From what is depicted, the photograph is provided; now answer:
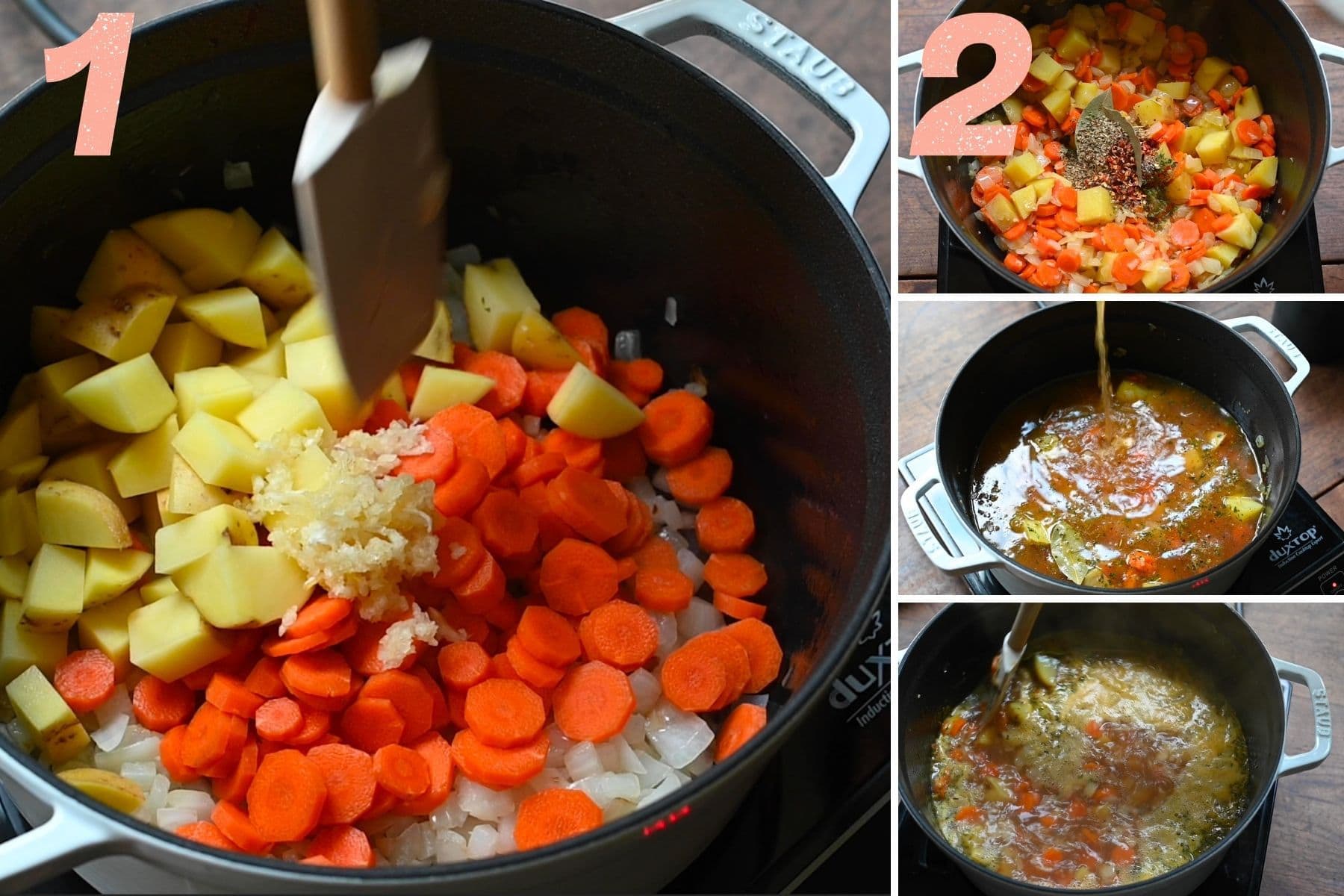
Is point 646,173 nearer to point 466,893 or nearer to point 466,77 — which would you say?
point 466,77

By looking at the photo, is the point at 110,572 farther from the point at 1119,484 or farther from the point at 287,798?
the point at 1119,484

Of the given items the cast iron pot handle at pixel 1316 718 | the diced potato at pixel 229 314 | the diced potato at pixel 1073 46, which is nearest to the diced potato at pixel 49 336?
the diced potato at pixel 229 314

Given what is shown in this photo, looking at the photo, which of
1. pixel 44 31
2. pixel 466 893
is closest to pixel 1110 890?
pixel 466 893

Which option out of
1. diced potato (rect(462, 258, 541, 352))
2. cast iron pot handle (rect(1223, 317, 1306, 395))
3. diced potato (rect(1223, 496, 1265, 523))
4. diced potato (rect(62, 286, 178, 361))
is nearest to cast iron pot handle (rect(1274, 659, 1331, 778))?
diced potato (rect(1223, 496, 1265, 523))

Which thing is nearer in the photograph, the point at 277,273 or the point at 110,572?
the point at 110,572

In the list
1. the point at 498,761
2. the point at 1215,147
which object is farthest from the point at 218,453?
the point at 1215,147

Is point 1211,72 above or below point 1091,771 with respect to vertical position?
above

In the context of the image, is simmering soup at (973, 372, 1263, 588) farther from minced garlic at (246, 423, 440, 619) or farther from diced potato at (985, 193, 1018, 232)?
minced garlic at (246, 423, 440, 619)
